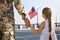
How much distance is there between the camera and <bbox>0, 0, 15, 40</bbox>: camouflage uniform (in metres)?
4.06

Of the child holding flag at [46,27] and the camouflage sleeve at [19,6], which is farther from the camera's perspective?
the child holding flag at [46,27]

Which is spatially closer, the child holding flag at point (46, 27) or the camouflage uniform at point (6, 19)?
the camouflage uniform at point (6, 19)

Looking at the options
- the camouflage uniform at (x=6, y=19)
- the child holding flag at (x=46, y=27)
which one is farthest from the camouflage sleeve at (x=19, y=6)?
the child holding flag at (x=46, y=27)

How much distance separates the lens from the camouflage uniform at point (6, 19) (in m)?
4.06

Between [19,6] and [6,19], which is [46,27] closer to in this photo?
[19,6]

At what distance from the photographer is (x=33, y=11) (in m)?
4.64

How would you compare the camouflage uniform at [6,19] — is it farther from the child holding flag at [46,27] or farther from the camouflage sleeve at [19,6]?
the child holding flag at [46,27]

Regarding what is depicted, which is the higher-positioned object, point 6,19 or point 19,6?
point 19,6

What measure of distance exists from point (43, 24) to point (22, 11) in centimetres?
44

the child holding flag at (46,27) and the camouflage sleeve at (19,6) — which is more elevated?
the camouflage sleeve at (19,6)

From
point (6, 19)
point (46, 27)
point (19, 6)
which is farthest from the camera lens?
point (46, 27)

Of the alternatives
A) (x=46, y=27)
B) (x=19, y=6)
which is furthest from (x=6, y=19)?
(x=46, y=27)

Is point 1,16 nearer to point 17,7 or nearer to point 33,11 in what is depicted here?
point 17,7

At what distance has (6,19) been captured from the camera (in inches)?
160
